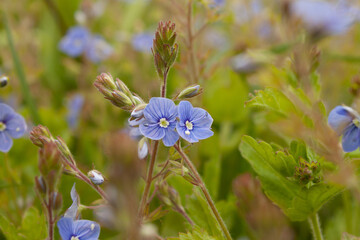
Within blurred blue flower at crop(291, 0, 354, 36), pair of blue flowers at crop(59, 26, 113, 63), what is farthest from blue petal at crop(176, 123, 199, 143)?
pair of blue flowers at crop(59, 26, 113, 63)

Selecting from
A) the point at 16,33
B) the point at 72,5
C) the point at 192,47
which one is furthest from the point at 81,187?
the point at 72,5

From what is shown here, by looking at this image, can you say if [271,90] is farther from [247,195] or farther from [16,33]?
[16,33]

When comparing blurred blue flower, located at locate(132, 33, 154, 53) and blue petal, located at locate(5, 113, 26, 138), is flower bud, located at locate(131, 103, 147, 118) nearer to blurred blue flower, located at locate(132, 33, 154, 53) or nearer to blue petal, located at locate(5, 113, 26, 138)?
blue petal, located at locate(5, 113, 26, 138)

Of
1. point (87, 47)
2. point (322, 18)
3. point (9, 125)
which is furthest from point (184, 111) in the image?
point (87, 47)

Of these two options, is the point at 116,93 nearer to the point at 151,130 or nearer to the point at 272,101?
the point at 151,130

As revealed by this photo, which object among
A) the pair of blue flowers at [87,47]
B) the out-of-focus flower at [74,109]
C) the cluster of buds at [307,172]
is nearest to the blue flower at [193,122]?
the cluster of buds at [307,172]

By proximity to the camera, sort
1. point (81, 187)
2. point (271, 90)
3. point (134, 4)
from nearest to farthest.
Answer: point (271, 90), point (81, 187), point (134, 4)

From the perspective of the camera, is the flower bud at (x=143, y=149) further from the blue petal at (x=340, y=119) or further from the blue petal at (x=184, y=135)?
the blue petal at (x=340, y=119)
